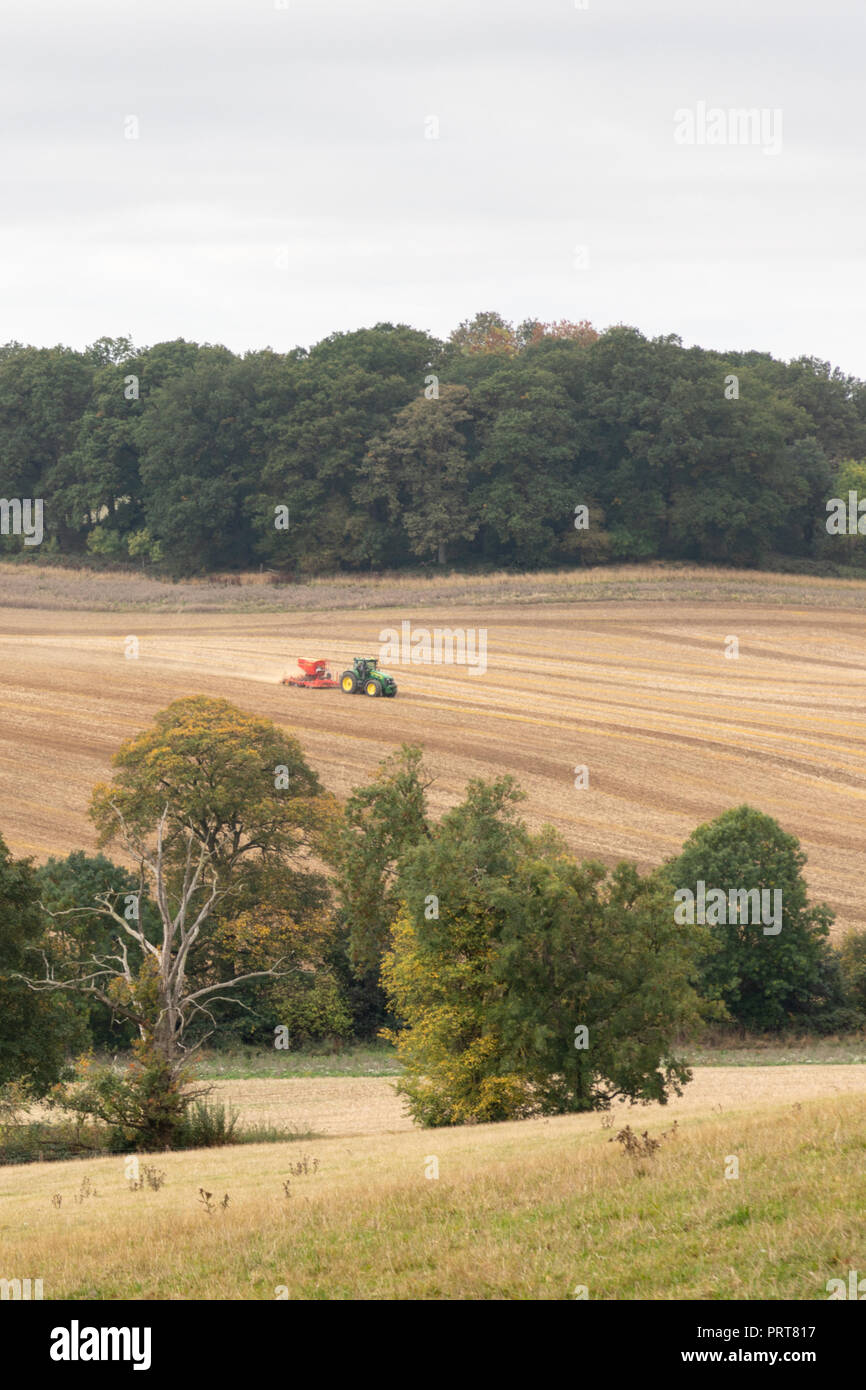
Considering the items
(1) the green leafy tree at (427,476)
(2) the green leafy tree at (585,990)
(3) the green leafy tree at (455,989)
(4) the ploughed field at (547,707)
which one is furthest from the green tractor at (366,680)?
(2) the green leafy tree at (585,990)

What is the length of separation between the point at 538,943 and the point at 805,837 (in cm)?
2710

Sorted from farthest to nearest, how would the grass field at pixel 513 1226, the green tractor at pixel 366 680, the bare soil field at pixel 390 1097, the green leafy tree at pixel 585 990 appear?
the green tractor at pixel 366 680, the green leafy tree at pixel 585 990, the bare soil field at pixel 390 1097, the grass field at pixel 513 1226

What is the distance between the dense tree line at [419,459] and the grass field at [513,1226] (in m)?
86.1

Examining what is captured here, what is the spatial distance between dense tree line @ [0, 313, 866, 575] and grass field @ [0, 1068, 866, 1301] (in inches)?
3391

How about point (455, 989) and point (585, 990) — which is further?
point (455, 989)

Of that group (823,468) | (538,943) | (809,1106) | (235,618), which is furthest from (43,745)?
(823,468)

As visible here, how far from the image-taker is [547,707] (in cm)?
6600

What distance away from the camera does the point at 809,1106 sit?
18.4 meters

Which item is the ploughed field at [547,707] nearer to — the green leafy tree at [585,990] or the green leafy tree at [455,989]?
the green leafy tree at [455,989]

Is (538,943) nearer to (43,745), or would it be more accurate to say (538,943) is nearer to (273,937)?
(273,937)

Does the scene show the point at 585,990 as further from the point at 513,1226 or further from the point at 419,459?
the point at 419,459

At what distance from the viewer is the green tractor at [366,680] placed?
217 ft

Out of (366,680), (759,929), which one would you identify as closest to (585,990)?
(759,929)

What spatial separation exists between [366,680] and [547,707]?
8981 mm
